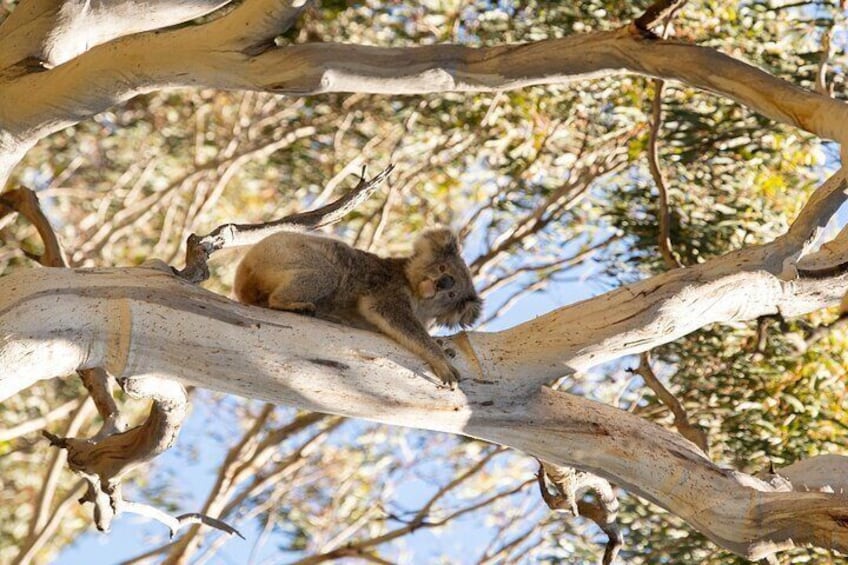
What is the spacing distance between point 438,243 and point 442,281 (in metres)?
0.16

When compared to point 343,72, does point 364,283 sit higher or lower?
lower

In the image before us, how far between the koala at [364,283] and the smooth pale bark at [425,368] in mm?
216

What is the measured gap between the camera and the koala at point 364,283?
3.74 metres

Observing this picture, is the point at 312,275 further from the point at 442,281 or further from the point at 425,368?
the point at 425,368

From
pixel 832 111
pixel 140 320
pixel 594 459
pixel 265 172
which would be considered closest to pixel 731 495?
pixel 594 459

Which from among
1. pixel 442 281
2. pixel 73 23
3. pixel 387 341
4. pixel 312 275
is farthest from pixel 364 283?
pixel 73 23

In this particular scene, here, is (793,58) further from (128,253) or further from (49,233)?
(128,253)

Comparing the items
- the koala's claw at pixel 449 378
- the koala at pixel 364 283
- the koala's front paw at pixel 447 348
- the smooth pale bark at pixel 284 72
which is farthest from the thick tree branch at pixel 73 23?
the koala's claw at pixel 449 378

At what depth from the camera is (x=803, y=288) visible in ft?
11.5

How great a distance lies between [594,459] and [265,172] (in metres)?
6.51

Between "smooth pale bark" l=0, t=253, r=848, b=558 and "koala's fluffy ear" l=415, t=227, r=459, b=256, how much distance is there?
3.07 ft

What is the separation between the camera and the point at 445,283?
4.25m

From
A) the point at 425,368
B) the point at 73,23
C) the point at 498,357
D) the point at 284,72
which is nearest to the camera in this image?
the point at 425,368

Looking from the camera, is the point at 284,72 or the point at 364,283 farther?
the point at 364,283
